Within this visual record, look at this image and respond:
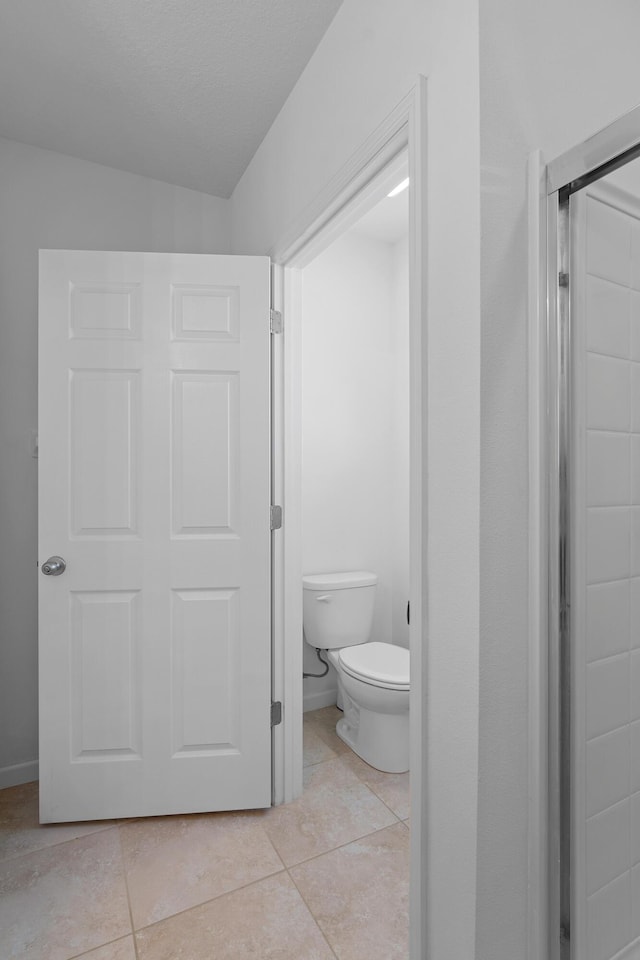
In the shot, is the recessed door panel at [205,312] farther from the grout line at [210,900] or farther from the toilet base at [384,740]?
the grout line at [210,900]

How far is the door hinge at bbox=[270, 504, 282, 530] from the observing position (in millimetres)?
1971

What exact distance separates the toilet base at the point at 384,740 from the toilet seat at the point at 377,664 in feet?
0.57

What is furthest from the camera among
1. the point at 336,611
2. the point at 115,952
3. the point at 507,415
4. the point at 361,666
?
the point at 336,611

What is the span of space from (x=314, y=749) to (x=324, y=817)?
1.56 ft

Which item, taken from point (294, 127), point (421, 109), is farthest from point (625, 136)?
point (294, 127)

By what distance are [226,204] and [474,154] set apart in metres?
1.78

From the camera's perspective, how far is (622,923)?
1.04m

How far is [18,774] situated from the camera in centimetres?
214

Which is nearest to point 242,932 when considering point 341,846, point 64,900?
point 341,846

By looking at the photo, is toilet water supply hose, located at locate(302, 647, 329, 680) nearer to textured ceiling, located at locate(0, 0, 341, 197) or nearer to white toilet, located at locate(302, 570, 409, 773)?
white toilet, located at locate(302, 570, 409, 773)

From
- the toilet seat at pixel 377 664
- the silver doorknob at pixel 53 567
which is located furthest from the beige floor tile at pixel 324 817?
the silver doorknob at pixel 53 567

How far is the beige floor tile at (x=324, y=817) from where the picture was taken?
5.84ft

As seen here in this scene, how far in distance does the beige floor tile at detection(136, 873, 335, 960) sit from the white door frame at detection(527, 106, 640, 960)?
0.65 m

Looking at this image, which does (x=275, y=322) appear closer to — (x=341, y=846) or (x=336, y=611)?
(x=336, y=611)
